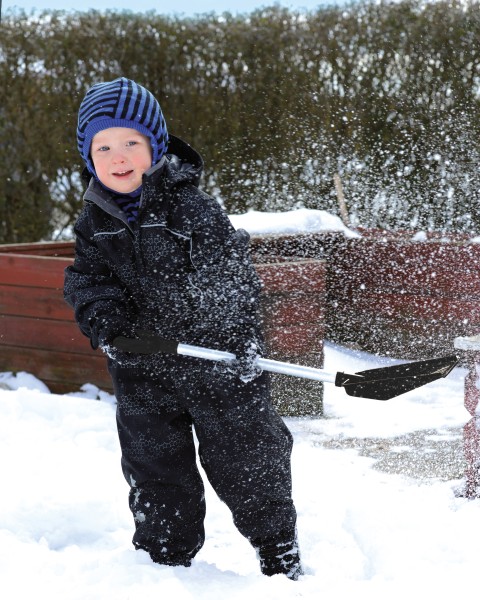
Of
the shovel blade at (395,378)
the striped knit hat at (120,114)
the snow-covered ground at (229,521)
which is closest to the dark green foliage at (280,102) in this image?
the snow-covered ground at (229,521)

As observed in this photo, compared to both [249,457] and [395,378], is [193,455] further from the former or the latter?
[395,378]

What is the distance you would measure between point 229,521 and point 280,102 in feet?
15.9

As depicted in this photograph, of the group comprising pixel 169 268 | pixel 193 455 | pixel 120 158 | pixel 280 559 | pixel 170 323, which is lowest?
pixel 280 559

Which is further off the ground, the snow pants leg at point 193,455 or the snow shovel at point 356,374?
the snow shovel at point 356,374

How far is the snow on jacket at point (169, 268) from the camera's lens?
Result: 2156 millimetres

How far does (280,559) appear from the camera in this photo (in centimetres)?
225

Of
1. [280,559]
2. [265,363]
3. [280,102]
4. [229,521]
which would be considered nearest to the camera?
[265,363]

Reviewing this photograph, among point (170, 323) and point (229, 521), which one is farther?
point (229, 521)

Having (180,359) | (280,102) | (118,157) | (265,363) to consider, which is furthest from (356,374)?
(280,102)

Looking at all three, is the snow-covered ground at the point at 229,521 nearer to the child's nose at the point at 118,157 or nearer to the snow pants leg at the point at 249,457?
the snow pants leg at the point at 249,457

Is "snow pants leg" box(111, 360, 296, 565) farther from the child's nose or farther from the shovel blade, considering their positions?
the child's nose

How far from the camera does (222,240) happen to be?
2.18 metres

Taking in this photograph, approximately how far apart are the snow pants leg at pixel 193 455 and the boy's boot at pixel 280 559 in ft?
0.07

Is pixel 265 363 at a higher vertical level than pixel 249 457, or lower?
higher
